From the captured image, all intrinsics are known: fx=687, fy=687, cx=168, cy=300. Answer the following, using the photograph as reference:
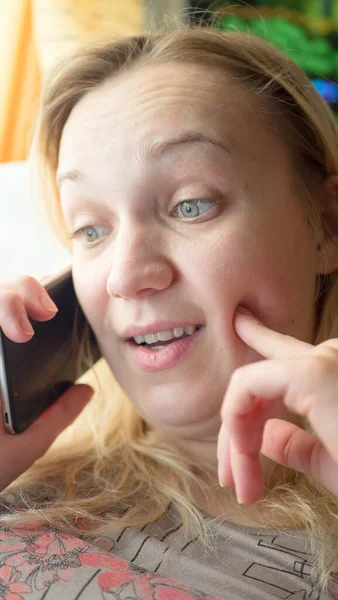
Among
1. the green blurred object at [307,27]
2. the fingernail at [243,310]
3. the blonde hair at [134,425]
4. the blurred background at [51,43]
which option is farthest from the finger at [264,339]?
the green blurred object at [307,27]

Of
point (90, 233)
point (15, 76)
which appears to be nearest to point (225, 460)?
point (90, 233)

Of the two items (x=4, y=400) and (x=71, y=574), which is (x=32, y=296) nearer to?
(x=4, y=400)

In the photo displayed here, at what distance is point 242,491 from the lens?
0.73 m

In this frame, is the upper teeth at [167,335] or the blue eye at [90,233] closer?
the upper teeth at [167,335]

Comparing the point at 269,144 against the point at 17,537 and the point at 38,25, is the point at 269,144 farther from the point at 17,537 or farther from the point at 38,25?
the point at 38,25

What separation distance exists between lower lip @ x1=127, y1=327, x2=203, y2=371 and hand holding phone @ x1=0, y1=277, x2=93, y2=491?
6.0 inches

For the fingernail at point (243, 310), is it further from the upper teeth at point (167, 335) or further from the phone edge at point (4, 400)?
the phone edge at point (4, 400)

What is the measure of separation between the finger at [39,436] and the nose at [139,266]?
0.27 meters

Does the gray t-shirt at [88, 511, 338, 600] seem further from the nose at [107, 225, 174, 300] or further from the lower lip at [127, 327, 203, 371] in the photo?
the nose at [107, 225, 174, 300]

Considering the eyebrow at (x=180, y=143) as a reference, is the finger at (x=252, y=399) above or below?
below

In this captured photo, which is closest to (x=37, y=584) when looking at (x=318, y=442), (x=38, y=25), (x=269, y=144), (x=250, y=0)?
(x=318, y=442)

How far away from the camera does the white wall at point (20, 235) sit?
1478 millimetres

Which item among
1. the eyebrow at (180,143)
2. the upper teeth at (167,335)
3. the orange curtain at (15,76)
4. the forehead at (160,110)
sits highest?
the orange curtain at (15,76)

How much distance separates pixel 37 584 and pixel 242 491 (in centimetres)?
25
